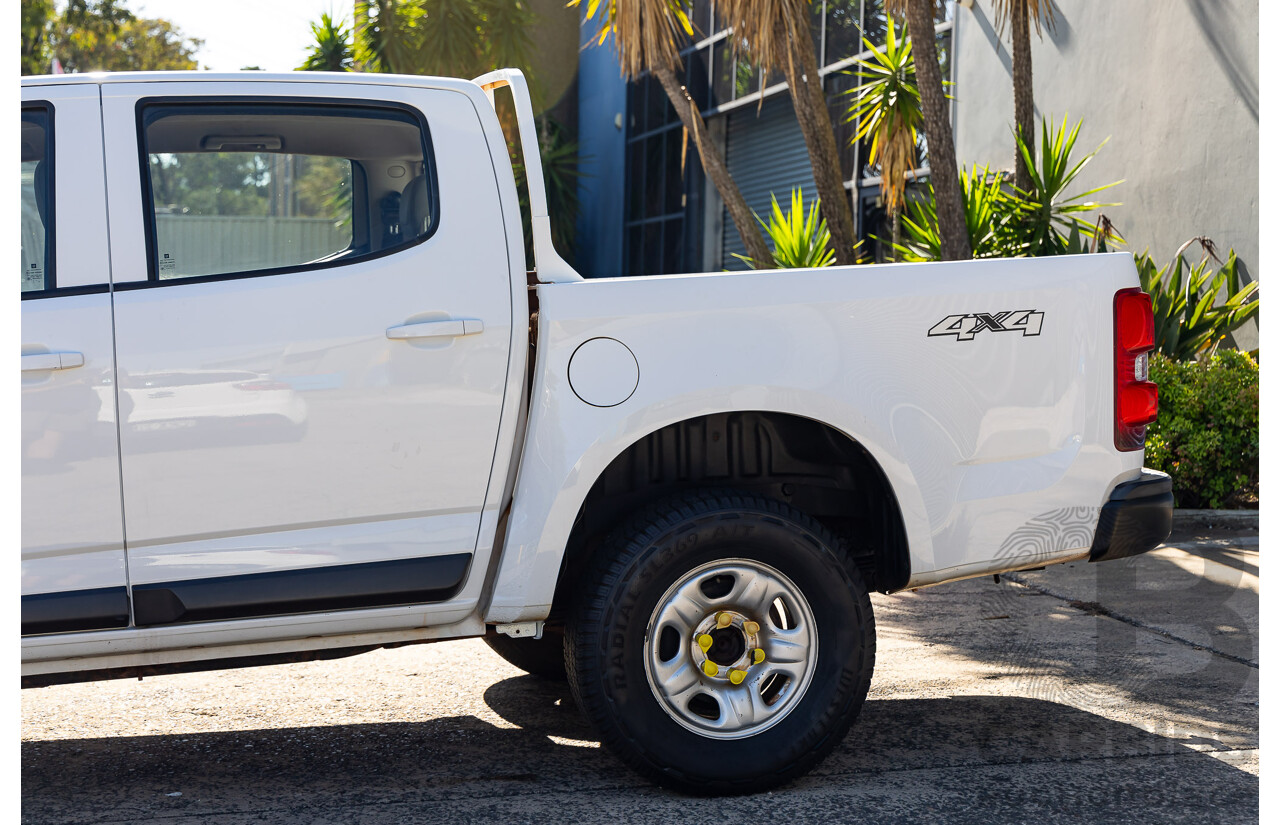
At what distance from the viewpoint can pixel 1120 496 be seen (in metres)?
3.87

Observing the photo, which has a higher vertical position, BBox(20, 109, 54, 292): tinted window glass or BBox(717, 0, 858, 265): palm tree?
BBox(717, 0, 858, 265): palm tree

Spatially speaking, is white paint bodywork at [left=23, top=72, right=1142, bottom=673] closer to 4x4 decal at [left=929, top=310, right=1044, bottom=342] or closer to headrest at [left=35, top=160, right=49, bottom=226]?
4x4 decal at [left=929, top=310, right=1044, bottom=342]

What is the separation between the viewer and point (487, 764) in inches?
157

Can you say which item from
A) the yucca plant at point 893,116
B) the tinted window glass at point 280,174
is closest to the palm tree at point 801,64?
the yucca plant at point 893,116

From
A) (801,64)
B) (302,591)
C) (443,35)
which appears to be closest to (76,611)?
(302,591)

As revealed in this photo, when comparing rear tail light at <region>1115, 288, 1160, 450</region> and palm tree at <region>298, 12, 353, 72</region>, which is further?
palm tree at <region>298, 12, 353, 72</region>

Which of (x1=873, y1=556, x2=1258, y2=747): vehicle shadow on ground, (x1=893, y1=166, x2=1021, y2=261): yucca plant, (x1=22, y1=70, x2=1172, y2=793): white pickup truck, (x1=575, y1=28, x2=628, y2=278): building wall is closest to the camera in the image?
(x1=22, y1=70, x2=1172, y2=793): white pickup truck

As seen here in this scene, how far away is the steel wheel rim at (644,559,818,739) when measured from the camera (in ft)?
11.8

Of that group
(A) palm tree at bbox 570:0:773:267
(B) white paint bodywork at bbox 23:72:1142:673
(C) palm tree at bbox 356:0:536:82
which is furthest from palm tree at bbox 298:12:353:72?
(B) white paint bodywork at bbox 23:72:1142:673

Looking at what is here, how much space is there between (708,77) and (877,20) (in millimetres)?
5177

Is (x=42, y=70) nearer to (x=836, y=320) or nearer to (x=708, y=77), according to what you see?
(x=708, y=77)

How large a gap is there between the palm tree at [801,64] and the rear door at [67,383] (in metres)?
6.62

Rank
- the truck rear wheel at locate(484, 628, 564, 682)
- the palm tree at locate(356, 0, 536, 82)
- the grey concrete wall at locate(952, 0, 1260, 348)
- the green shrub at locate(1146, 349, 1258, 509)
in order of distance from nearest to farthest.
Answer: the truck rear wheel at locate(484, 628, 564, 682) < the green shrub at locate(1146, 349, 1258, 509) < the grey concrete wall at locate(952, 0, 1260, 348) < the palm tree at locate(356, 0, 536, 82)

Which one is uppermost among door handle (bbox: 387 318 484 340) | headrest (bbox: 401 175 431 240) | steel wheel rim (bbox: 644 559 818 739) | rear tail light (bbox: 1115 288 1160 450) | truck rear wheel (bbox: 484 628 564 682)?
headrest (bbox: 401 175 431 240)
